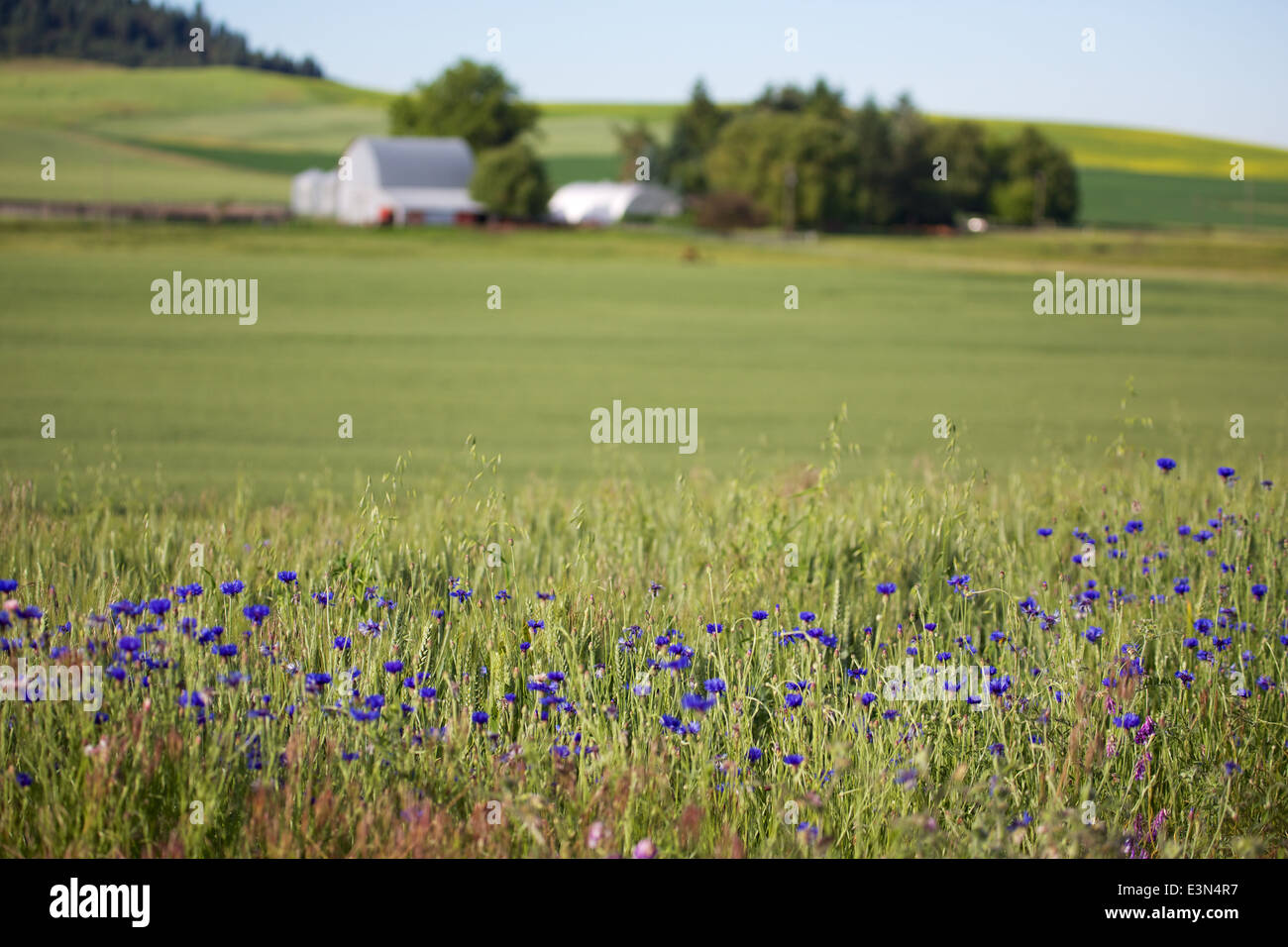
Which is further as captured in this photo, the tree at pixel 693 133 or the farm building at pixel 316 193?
the tree at pixel 693 133

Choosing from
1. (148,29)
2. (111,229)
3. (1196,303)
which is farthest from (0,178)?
(1196,303)

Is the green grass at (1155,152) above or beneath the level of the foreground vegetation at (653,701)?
above

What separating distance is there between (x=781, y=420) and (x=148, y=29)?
48.0 m

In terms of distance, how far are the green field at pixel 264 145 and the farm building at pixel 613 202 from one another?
10.8ft

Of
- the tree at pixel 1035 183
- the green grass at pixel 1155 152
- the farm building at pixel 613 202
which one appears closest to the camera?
the tree at pixel 1035 183

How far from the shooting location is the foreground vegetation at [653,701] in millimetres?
3055

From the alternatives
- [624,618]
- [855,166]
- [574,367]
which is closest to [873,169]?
[855,166]

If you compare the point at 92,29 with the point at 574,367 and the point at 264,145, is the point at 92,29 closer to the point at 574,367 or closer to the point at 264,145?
the point at 264,145

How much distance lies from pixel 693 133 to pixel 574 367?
82593 millimetres

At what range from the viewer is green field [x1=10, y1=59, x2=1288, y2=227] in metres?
58.2

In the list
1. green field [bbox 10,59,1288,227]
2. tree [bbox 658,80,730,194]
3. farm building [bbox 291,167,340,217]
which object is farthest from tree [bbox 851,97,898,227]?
farm building [bbox 291,167,340,217]

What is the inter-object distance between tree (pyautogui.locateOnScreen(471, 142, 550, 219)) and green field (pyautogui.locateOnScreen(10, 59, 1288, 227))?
42.3 feet

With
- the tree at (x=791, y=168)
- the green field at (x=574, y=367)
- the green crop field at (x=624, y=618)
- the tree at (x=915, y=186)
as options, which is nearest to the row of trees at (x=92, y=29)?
the green field at (x=574, y=367)

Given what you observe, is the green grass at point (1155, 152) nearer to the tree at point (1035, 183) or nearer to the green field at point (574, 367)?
the tree at point (1035, 183)
